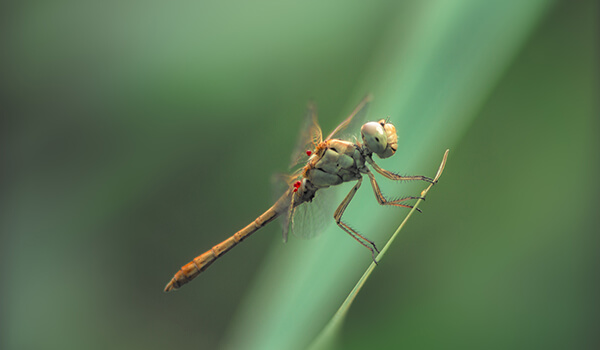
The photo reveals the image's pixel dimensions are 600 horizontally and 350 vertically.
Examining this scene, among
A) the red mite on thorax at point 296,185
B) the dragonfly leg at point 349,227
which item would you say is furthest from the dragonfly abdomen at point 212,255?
the dragonfly leg at point 349,227

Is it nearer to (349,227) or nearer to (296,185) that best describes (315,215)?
(296,185)

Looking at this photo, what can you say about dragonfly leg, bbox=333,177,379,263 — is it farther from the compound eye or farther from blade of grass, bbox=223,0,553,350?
the compound eye

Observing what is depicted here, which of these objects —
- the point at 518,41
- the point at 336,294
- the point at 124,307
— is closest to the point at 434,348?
the point at 336,294

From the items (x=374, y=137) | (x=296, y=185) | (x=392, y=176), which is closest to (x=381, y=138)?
(x=374, y=137)

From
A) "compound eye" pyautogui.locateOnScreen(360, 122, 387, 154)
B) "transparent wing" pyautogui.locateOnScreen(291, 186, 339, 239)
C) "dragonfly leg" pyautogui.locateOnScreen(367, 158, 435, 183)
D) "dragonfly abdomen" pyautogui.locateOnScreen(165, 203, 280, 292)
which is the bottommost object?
"dragonfly abdomen" pyautogui.locateOnScreen(165, 203, 280, 292)

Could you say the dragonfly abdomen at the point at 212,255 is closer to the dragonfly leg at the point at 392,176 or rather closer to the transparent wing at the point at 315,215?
the transparent wing at the point at 315,215

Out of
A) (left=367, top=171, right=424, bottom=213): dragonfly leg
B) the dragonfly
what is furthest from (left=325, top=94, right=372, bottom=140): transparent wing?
(left=367, top=171, right=424, bottom=213): dragonfly leg

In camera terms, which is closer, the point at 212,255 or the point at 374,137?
the point at 374,137
